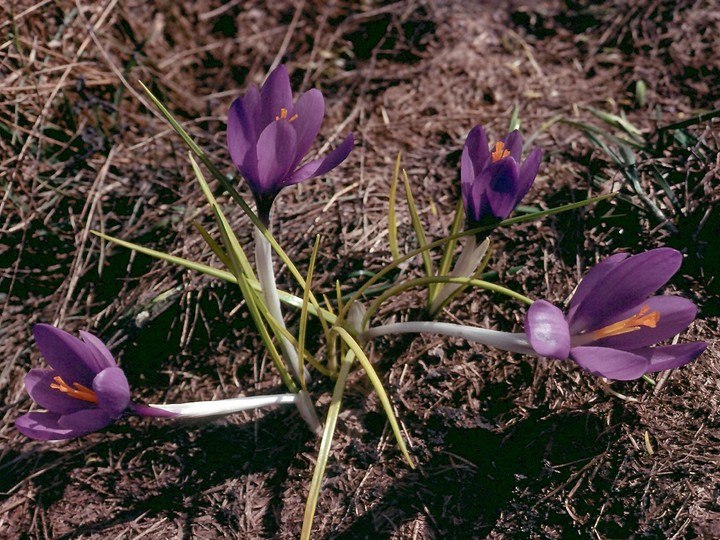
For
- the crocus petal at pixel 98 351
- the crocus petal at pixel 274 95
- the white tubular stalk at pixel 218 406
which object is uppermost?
the crocus petal at pixel 274 95

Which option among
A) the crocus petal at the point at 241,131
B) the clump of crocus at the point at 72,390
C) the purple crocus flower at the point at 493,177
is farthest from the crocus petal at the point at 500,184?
the clump of crocus at the point at 72,390

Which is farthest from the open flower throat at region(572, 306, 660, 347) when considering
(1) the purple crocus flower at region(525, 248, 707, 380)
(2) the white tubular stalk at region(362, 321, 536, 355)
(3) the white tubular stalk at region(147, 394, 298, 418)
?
(3) the white tubular stalk at region(147, 394, 298, 418)

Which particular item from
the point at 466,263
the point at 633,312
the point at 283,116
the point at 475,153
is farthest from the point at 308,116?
the point at 633,312

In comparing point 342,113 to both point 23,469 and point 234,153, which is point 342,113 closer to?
point 234,153

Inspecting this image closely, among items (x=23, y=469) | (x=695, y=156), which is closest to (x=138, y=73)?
(x=23, y=469)

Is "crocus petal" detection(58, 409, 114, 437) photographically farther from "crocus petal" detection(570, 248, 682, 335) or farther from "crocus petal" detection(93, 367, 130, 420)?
"crocus petal" detection(570, 248, 682, 335)

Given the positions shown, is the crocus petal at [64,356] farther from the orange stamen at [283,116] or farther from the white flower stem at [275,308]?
the orange stamen at [283,116]

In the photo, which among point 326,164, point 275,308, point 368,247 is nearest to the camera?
point 326,164

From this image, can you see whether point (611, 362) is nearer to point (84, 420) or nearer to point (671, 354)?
point (671, 354)
